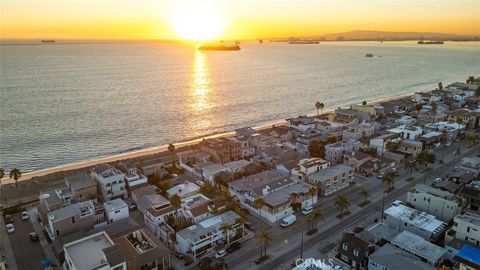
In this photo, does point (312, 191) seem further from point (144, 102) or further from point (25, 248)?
point (144, 102)

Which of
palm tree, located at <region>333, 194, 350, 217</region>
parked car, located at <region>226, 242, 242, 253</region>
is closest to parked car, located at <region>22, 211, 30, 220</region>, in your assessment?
parked car, located at <region>226, 242, 242, 253</region>

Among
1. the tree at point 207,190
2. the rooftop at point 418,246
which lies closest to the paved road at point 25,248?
the tree at point 207,190

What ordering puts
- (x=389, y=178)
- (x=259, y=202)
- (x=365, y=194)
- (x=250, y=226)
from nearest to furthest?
(x=250, y=226)
(x=259, y=202)
(x=365, y=194)
(x=389, y=178)

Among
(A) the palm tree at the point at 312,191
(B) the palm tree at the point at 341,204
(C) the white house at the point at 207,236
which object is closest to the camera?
(C) the white house at the point at 207,236

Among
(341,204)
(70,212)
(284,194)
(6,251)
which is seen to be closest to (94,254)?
(70,212)

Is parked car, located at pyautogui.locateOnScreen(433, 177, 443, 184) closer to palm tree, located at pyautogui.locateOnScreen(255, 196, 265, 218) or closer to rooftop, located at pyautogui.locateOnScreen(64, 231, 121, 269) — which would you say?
palm tree, located at pyautogui.locateOnScreen(255, 196, 265, 218)

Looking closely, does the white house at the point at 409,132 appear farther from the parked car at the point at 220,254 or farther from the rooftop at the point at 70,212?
the rooftop at the point at 70,212

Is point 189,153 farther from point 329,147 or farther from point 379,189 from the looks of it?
point 379,189
